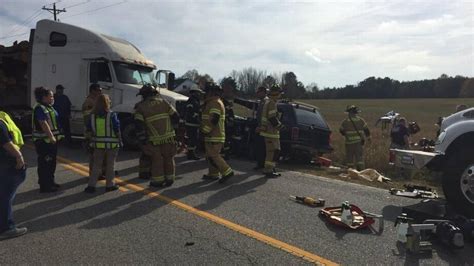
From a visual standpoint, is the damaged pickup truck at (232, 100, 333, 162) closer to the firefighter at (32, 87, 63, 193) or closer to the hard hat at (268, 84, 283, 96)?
the hard hat at (268, 84, 283, 96)

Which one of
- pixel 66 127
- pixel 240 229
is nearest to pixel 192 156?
pixel 66 127

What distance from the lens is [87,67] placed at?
44.2ft

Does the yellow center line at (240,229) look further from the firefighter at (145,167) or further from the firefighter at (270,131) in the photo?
the firefighter at (270,131)

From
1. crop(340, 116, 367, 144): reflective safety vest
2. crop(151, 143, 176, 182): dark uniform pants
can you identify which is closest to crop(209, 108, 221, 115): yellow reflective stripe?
crop(151, 143, 176, 182): dark uniform pants

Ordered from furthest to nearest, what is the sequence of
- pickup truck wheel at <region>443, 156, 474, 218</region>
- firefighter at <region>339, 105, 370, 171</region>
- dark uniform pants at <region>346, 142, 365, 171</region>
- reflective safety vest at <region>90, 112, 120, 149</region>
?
firefighter at <region>339, 105, 370, 171</region> < dark uniform pants at <region>346, 142, 365, 171</region> < reflective safety vest at <region>90, 112, 120, 149</region> < pickup truck wheel at <region>443, 156, 474, 218</region>

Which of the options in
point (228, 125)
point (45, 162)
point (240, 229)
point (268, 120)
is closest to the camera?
point (240, 229)

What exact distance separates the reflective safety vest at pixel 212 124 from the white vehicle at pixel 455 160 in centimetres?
334

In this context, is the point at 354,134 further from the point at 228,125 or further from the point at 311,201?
the point at 311,201

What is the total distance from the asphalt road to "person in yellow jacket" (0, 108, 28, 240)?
26 cm

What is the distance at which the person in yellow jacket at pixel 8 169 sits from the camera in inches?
203

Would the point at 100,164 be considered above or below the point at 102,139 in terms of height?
below

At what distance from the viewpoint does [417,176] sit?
1090cm

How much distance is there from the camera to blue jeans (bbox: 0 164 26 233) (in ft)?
17.4

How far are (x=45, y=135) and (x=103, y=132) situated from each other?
0.93m
